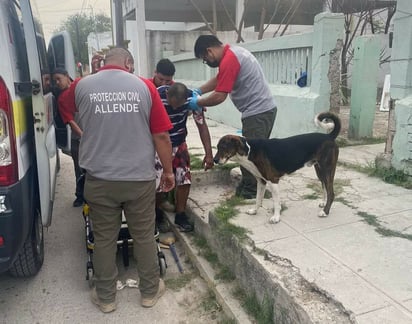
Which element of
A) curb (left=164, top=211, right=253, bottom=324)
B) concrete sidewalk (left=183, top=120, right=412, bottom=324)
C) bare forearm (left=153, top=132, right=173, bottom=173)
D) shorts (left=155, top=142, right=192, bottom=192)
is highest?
bare forearm (left=153, top=132, right=173, bottom=173)

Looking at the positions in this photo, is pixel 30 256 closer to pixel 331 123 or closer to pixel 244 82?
pixel 244 82

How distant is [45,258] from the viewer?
3.66 meters

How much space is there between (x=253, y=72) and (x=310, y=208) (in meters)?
1.35

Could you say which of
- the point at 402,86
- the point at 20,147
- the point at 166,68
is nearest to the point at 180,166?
the point at 166,68

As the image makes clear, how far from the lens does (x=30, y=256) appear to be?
3064 mm

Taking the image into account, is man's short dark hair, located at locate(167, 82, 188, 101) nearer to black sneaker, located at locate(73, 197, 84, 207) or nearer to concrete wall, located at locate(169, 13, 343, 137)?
black sneaker, located at locate(73, 197, 84, 207)

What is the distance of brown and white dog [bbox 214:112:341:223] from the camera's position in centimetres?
322

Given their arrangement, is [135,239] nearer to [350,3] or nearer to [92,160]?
[92,160]

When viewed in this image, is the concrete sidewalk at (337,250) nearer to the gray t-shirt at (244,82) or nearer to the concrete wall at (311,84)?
the gray t-shirt at (244,82)

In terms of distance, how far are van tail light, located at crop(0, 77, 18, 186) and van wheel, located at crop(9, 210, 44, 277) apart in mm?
753

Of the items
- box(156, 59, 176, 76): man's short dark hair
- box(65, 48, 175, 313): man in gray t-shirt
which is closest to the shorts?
box(156, 59, 176, 76): man's short dark hair

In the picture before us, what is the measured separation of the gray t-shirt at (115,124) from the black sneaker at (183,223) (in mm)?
1428

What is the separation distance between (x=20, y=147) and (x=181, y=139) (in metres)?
1.62

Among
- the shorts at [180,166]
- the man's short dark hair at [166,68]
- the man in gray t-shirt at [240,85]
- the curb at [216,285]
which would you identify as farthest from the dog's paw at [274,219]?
the man's short dark hair at [166,68]
